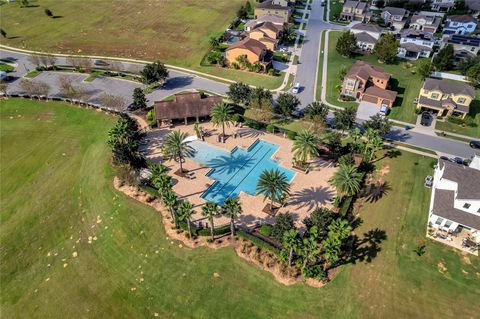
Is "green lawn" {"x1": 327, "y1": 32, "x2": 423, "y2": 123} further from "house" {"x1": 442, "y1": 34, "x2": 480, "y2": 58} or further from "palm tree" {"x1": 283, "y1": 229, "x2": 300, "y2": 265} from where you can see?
"palm tree" {"x1": 283, "y1": 229, "x2": 300, "y2": 265}

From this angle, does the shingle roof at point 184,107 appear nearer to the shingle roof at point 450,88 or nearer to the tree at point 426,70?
the shingle roof at point 450,88

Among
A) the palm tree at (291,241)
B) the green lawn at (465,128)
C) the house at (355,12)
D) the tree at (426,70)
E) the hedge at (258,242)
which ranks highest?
the house at (355,12)

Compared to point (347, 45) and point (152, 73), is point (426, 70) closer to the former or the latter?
point (347, 45)

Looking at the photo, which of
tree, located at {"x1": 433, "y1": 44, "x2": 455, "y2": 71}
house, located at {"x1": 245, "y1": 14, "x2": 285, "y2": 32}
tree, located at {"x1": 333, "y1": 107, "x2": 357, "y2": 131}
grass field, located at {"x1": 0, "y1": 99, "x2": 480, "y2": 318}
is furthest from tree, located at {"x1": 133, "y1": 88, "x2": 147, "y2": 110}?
tree, located at {"x1": 433, "y1": 44, "x2": 455, "y2": 71}

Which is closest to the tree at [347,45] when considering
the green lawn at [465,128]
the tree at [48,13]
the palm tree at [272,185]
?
the green lawn at [465,128]

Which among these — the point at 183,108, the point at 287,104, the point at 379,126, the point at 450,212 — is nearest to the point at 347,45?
the point at 287,104

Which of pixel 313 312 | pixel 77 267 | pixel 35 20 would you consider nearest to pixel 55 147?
pixel 77 267
